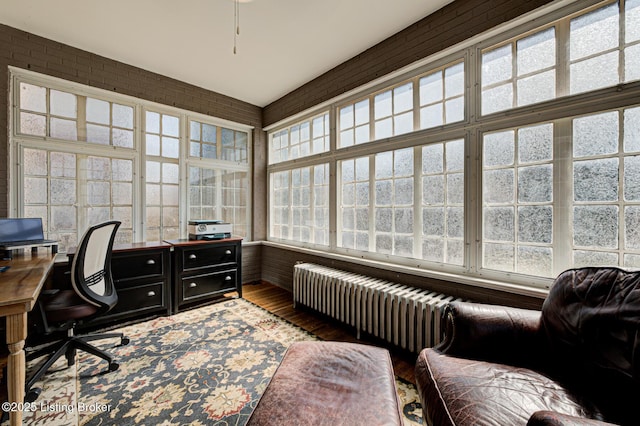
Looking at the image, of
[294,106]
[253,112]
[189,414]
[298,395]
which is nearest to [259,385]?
[189,414]

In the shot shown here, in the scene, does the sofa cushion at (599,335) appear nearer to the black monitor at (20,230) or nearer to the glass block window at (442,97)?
the glass block window at (442,97)

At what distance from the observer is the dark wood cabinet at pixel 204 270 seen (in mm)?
3018

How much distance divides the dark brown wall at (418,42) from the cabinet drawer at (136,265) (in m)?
2.65

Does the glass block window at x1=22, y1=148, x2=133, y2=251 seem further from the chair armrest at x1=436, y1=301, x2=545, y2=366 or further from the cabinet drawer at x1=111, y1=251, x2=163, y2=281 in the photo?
the chair armrest at x1=436, y1=301, x2=545, y2=366

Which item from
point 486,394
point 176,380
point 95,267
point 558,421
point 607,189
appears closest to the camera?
point 558,421

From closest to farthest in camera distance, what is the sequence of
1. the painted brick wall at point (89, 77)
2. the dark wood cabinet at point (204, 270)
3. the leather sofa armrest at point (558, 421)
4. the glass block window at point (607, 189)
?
the leather sofa armrest at point (558, 421) < the glass block window at point (607, 189) < the painted brick wall at point (89, 77) < the dark wood cabinet at point (204, 270)

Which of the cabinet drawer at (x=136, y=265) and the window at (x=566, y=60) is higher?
the window at (x=566, y=60)

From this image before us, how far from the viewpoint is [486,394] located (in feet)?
3.43

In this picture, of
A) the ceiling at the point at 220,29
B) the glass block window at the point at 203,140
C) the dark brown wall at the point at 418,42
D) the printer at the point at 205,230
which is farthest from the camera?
the glass block window at the point at 203,140

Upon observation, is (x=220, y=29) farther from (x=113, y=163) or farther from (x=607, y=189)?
(x=607, y=189)

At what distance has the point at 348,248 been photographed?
306 centimetres

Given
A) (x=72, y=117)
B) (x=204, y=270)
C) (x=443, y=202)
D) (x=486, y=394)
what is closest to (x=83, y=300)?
(x=204, y=270)

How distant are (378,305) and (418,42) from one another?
7.89ft

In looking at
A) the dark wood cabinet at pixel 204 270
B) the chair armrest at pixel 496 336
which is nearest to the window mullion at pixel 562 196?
the chair armrest at pixel 496 336
